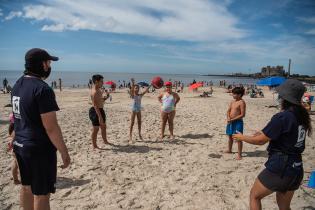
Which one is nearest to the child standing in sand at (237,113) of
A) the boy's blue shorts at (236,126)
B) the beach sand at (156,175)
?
the boy's blue shorts at (236,126)

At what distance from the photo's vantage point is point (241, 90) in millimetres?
6234

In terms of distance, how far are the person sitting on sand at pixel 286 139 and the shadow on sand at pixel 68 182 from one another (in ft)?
11.0

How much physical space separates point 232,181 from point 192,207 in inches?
52.5

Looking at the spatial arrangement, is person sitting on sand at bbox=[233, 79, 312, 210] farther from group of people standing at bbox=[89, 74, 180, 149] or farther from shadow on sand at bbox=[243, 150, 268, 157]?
group of people standing at bbox=[89, 74, 180, 149]

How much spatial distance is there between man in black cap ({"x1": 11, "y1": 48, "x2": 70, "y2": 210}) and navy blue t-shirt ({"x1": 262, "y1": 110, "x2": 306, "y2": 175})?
6.87 feet

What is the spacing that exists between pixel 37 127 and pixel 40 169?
16.5 inches

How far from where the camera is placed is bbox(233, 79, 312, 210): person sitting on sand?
2658 mm

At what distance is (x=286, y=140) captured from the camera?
269 cm

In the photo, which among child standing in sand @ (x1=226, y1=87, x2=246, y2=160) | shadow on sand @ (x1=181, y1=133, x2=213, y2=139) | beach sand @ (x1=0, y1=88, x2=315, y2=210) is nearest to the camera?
beach sand @ (x1=0, y1=88, x2=315, y2=210)

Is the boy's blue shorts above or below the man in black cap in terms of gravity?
below

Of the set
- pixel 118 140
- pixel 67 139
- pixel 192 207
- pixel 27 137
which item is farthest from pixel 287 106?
pixel 67 139

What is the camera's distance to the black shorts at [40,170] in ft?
8.93

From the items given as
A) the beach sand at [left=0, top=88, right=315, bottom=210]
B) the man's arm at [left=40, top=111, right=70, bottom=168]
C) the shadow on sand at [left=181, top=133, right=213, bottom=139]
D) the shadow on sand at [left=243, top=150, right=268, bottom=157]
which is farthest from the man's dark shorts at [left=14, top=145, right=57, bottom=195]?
the shadow on sand at [left=181, top=133, right=213, bottom=139]

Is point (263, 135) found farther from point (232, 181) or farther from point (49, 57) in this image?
point (232, 181)
